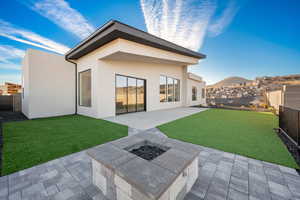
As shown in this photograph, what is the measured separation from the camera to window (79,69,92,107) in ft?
22.2

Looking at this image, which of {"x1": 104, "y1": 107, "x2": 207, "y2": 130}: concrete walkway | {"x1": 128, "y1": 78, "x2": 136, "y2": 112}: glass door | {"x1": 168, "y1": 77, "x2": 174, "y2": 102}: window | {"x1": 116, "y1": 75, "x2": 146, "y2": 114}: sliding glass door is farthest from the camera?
{"x1": 168, "y1": 77, "x2": 174, "y2": 102}: window

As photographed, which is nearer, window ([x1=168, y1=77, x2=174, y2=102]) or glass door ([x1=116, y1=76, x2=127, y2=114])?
glass door ([x1=116, y1=76, x2=127, y2=114])

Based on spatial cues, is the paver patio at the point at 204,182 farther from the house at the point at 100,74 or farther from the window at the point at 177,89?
the window at the point at 177,89

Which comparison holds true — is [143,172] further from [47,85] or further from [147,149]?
[47,85]

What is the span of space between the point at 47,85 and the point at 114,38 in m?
4.73

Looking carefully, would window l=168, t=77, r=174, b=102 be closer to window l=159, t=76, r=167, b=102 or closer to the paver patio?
window l=159, t=76, r=167, b=102

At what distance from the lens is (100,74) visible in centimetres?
607

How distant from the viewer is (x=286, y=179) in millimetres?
1672

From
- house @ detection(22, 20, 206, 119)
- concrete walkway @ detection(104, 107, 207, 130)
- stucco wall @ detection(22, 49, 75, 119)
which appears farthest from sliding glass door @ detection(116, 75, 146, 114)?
stucco wall @ detection(22, 49, 75, 119)

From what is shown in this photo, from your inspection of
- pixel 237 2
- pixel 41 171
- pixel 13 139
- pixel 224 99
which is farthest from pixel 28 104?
pixel 224 99

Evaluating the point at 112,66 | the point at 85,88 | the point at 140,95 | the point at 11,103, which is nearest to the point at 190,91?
the point at 140,95

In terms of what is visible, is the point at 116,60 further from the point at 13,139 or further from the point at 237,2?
the point at 237,2

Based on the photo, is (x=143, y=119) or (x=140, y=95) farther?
(x=140, y=95)

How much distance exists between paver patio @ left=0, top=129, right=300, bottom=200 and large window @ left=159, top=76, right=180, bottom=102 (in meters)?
7.45
